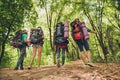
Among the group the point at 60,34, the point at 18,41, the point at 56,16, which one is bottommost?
the point at 18,41

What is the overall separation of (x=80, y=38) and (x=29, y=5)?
4.81 meters

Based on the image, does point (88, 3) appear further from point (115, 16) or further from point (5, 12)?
point (5, 12)

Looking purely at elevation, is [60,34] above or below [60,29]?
below

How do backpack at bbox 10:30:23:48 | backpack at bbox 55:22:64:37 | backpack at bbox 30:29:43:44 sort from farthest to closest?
backpack at bbox 10:30:23:48, backpack at bbox 30:29:43:44, backpack at bbox 55:22:64:37

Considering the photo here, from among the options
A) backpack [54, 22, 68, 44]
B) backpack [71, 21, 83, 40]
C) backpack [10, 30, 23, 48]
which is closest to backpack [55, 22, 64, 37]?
backpack [54, 22, 68, 44]

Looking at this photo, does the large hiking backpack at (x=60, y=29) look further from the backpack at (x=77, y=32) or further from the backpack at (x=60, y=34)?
the backpack at (x=77, y=32)

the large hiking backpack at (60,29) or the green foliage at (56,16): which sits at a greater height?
the green foliage at (56,16)

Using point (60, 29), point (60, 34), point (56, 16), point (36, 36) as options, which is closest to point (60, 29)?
point (60, 29)

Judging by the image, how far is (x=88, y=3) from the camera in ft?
73.6

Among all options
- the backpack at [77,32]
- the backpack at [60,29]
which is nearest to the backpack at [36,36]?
the backpack at [60,29]

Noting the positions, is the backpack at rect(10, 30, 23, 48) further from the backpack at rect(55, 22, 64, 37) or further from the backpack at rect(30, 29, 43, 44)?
the backpack at rect(55, 22, 64, 37)

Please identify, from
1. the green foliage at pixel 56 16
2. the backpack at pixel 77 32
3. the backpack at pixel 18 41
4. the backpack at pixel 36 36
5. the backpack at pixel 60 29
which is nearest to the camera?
the backpack at pixel 77 32

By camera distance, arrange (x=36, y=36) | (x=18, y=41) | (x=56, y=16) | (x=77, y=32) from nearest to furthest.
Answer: (x=77, y=32) → (x=36, y=36) → (x=18, y=41) → (x=56, y=16)

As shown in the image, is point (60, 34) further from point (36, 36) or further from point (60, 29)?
point (36, 36)
